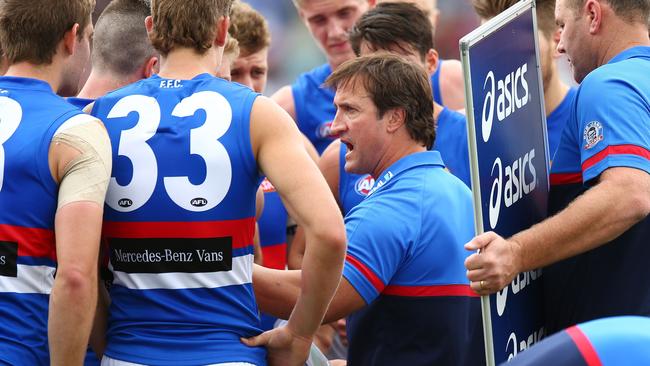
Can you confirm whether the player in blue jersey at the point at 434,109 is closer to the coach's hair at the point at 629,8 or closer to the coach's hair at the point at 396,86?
the coach's hair at the point at 396,86

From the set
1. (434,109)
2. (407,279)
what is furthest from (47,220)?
(434,109)

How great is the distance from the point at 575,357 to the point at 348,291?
1.52 m

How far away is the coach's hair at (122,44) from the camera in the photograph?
14.2ft

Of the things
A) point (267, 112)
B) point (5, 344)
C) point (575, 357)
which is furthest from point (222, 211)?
point (575, 357)

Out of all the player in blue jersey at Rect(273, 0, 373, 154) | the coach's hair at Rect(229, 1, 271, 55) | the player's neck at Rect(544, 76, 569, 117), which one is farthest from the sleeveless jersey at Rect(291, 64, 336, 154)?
the player's neck at Rect(544, 76, 569, 117)

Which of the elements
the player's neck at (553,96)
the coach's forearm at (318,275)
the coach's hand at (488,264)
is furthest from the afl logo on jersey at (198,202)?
the player's neck at (553,96)

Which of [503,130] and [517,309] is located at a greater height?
[503,130]

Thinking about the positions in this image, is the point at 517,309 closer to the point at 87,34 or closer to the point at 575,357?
the point at 575,357

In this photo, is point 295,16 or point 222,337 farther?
point 295,16

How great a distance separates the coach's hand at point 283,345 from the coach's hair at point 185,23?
100cm

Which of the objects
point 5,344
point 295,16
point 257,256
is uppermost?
point 295,16

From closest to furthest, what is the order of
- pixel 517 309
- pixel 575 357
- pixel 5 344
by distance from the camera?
pixel 575 357 < pixel 5 344 < pixel 517 309

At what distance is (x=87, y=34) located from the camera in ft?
12.2

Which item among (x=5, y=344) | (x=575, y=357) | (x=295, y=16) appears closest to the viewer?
(x=575, y=357)
